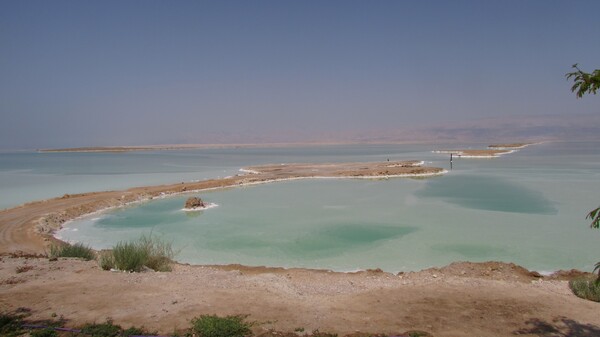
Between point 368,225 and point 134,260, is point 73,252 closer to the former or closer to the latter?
point 134,260

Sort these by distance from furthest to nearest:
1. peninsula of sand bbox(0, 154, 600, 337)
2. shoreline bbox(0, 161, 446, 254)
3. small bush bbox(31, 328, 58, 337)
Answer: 1. shoreline bbox(0, 161, 446, 254)
2. peninsula of sand bbox(0, 154, 600, 337)
3. small bush bbox(31, 328, 58, 337)

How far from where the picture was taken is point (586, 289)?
274 inches

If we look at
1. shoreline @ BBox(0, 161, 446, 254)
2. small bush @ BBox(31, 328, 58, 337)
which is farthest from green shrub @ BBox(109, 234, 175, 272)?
shoreline @ BBox(0, 161, 446, 254)

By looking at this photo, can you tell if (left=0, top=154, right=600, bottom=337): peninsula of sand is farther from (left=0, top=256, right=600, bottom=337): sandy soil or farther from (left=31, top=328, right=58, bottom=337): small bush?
(left=31, top=328, right=58, bottom=337): small bush

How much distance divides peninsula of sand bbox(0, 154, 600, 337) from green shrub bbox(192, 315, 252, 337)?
0.25m

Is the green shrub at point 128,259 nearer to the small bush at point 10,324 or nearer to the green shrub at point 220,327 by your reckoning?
the small bush at point 10,324

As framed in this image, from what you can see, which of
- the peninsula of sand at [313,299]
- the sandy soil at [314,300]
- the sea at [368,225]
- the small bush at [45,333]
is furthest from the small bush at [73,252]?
the small bush at [45,333]

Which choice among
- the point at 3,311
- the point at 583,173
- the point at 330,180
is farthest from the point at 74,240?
the point at 583,173

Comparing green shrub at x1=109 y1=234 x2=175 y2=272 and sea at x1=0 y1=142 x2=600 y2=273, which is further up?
green shrub at x1=109 y1=234 x2=175 y2=272

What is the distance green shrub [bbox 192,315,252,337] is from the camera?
A: 17.2 feet

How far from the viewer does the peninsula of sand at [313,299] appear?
5617mm

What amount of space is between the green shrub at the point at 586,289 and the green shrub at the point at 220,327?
552 centimetres

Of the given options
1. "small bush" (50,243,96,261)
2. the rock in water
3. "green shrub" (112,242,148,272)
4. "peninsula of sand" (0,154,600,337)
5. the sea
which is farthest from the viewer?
the rock in water

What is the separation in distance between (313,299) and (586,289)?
14.9 ft
